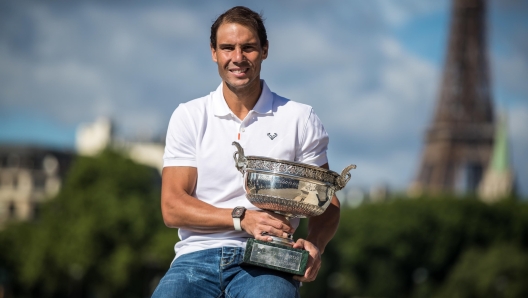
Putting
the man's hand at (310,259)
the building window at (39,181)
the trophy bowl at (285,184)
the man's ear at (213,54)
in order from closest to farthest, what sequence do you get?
the trophy bowl at (285,184), the man's hand at (310,259), the man's ear at (213,54), the building window at (39,181)

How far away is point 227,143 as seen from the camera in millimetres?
5633

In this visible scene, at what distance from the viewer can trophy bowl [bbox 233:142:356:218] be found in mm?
5215

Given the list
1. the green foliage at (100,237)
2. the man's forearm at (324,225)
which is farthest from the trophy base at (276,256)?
the green foliage at (100,237)

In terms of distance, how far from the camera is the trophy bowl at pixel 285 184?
205 inches

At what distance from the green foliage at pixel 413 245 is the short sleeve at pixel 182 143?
7120cm

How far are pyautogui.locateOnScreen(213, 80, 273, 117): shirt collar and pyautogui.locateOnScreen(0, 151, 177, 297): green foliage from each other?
56.3m

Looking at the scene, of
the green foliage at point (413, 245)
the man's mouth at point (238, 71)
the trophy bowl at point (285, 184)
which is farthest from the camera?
the green foliage at point (413, 245)

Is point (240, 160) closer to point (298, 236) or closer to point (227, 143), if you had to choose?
point (227, 143)

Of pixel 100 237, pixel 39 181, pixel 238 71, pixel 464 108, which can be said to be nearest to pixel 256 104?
pixel 238 71

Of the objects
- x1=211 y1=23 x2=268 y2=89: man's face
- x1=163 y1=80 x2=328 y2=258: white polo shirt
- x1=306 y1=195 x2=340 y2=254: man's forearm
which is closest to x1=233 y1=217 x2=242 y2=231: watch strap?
x1=163 y1=80 x2=328 y2=258: white polo shirt

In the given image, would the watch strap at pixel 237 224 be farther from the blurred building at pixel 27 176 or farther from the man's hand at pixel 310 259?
the blurred building at pixel 27 176

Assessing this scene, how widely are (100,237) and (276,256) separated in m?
62.7

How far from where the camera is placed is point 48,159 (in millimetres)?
130375

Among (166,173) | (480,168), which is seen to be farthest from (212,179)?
(480,168)
